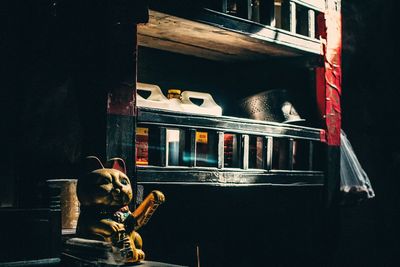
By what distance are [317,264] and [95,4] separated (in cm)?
475

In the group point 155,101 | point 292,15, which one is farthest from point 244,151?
point 292,15

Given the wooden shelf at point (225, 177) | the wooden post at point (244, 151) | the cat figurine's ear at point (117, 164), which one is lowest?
the wooden shelf at point (225, 177)

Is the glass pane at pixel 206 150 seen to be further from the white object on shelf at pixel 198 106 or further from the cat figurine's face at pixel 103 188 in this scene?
the cat figurine's face at pixel 103 188

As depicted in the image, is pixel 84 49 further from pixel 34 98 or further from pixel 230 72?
pixel 230 72

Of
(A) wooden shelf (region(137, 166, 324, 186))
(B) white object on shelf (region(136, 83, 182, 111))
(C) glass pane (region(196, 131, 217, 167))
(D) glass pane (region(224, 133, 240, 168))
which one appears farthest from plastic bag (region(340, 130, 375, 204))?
(B) white object on shelf (region(136, 83, 182, 111))

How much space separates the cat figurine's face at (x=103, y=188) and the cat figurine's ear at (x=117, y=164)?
13 centimetres

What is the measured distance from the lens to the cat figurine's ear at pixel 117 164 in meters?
4.40

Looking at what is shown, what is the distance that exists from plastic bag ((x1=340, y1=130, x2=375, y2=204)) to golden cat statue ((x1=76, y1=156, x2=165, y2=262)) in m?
3.90

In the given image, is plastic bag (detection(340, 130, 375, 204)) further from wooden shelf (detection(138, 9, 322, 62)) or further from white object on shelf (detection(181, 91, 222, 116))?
white object on shelf (detection(181, 91, 222, 116))

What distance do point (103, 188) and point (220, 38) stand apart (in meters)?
2.80

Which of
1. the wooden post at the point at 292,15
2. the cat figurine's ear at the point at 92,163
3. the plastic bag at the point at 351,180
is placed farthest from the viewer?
the plastic bag at the point at 351,180

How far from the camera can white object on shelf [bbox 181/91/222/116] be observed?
5.90m

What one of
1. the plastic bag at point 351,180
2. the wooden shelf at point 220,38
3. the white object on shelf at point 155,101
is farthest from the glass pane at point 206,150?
the plastic bag at point 351,180

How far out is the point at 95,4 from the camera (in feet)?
16.1
